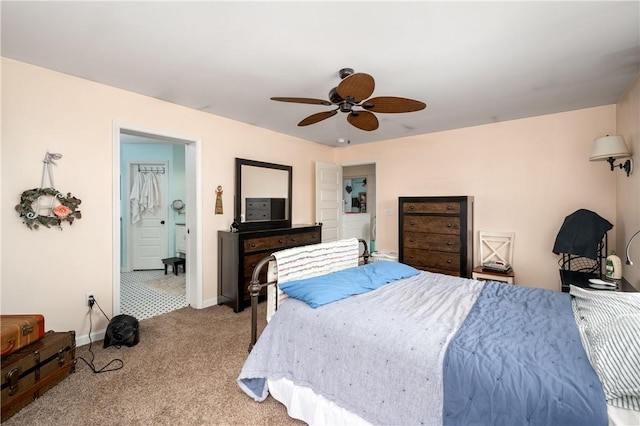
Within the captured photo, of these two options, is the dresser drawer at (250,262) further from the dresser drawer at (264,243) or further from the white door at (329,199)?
the white door at (329,199)

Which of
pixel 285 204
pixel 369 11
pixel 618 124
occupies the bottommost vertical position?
pixel 285 204

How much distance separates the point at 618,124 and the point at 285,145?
416 centimetres

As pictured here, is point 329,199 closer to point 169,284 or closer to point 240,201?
point 240,201

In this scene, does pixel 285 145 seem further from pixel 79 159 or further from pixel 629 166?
pixel 629 166

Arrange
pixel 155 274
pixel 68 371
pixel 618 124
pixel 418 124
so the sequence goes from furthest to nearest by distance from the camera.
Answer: pixel 155 274
pixel 418 124
pixel 618 124
pixel 68 371

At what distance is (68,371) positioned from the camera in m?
2.20

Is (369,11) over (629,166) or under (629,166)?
over

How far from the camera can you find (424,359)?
52.1 inches

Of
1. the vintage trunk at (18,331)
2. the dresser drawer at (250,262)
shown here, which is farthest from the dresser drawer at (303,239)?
the vintage trunk at (18,331)

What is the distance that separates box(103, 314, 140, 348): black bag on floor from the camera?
259 cm

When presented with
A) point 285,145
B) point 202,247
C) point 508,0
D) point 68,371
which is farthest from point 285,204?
point 508,0

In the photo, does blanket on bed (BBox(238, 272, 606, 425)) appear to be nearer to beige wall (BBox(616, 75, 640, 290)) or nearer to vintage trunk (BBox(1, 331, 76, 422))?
beige wall (BBox(616, 75, 640, 290))

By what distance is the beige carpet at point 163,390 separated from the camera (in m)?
1.76

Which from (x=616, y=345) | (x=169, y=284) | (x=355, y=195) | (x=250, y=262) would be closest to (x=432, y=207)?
(x=250, y=262)
